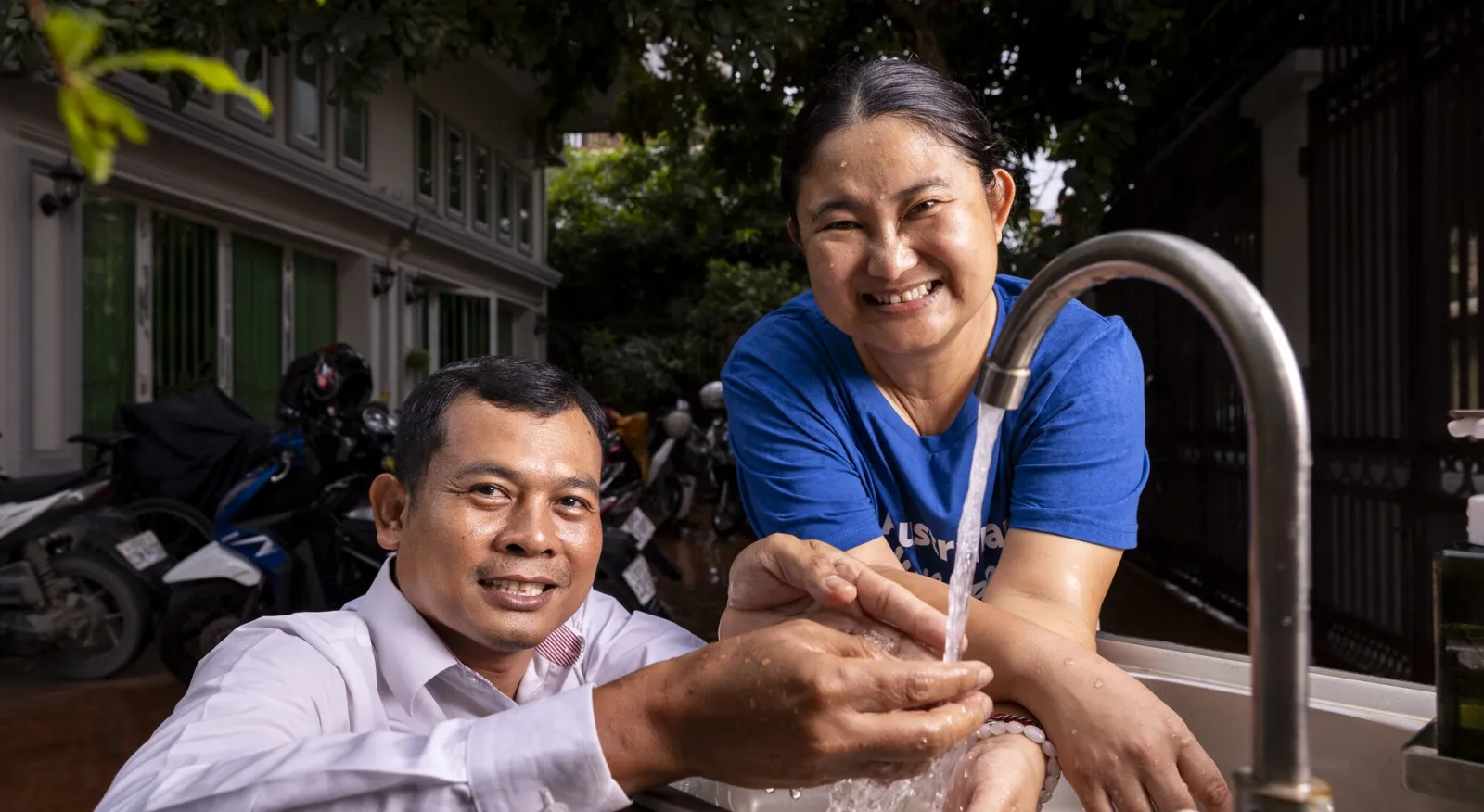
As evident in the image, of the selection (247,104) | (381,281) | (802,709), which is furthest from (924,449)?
(381,281)

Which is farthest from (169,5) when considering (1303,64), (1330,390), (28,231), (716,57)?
(1330,390)

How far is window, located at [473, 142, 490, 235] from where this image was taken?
43.8 feet

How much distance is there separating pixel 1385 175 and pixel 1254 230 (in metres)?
1.29

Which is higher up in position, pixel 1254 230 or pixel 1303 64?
pixel 1303 64

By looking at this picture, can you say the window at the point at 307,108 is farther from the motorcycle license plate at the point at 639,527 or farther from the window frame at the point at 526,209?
the window frame at the point at 526,209

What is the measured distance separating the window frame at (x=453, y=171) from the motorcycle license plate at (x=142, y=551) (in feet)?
26.4

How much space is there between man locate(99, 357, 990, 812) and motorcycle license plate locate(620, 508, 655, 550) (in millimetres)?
3471

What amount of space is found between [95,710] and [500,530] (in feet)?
12.4

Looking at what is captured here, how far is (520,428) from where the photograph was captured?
1405 millimetres

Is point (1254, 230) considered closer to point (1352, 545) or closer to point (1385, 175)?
point (1385, 175)

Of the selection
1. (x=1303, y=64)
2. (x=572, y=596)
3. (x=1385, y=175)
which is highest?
(x=1303, y=64)

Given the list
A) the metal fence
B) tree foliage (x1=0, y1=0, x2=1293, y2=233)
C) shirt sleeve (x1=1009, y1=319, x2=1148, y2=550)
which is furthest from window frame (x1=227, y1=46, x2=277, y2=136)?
shirt sleeve (x1=1009, y1=319, x2=1148, y2=550)

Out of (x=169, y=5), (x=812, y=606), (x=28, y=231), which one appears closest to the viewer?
(x=812, y=606)

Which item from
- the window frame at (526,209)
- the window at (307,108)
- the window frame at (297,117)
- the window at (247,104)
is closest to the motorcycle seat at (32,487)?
the window at (247,104)
